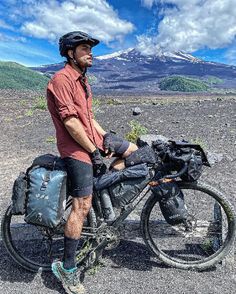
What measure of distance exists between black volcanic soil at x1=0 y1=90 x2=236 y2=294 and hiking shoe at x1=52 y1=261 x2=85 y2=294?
0.58ft

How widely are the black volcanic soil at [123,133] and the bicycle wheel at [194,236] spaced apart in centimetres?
20

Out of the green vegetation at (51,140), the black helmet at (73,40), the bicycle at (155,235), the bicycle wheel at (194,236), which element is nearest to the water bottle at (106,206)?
the bicycle at (155,235)

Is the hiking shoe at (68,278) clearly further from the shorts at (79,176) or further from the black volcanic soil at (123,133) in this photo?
the shorts at (79,176)

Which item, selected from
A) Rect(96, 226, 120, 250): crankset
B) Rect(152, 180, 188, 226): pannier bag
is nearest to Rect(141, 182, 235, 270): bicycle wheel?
Rect(152, 180, 188, 226): pannier bag

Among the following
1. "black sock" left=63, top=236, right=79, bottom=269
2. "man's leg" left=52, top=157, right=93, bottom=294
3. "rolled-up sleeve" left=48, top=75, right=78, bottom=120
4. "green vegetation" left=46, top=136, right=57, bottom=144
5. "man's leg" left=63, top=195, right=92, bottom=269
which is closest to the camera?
"rolled-up sleeve" left=48, top=75, right=78, bottom=120

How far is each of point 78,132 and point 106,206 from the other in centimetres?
113

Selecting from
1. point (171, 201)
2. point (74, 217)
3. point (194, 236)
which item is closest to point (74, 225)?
point (74, 217)

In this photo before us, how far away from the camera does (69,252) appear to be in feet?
15.7

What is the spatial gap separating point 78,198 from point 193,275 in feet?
6.30

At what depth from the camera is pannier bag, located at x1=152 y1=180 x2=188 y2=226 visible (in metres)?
4.94

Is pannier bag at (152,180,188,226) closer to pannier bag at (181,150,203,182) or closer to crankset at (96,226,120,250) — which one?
pannier bag at (181,150,203,182)

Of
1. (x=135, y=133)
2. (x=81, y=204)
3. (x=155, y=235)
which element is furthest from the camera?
(x=135, y=133)

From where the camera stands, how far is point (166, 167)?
4980 millimetres

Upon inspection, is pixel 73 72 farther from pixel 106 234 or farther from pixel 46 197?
pixel 106 234
